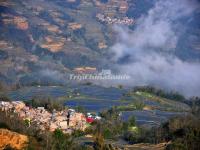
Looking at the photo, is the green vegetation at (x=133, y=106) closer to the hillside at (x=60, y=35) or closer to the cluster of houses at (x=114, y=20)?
the hillside at (x=60, y=35)

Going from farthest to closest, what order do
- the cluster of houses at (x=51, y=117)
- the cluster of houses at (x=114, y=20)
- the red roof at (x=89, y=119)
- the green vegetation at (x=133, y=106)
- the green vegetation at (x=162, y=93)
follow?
the cluster of houses at (x=114, y=20) < the green vegetation at (x=162, y=93) < the green vegetation at (x=133, y=106) < the red roof at (x=89, y=119) < the cluster of houses at (x=51, y=117)

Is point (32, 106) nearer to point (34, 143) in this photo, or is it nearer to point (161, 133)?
point (161, 133)

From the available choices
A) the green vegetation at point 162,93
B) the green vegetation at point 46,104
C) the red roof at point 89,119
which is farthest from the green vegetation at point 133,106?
the green vegetation at point 162,93

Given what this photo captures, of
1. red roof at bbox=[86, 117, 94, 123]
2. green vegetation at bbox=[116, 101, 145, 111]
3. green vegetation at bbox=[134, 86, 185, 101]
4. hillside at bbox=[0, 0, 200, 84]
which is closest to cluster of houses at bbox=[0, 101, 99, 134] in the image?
red roof at bbox=[86, 117, 94, 123]

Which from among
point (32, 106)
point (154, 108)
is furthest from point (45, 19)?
point (32, 106)

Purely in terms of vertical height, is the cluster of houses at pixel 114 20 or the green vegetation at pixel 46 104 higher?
the cluster of houses at pixel 114 20

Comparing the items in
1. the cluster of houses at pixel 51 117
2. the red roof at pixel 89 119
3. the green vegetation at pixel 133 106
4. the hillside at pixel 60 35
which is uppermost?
the hillside at pixel 60 35

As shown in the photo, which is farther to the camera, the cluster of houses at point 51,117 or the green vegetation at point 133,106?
the green vegetation at point 133,106

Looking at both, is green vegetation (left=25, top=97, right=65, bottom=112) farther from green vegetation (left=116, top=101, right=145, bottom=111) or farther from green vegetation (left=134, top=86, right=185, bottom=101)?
→ green vegetation (left=134, top=86, right=185, bottom=101)

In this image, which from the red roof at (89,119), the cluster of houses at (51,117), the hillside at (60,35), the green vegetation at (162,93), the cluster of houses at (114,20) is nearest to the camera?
the cluster of houses at (51,117)
